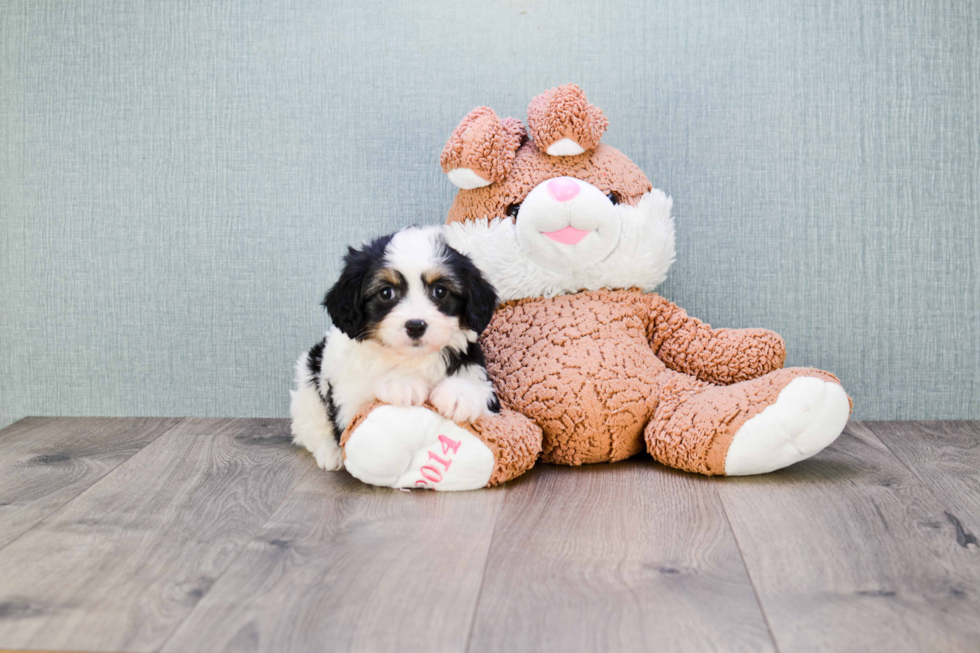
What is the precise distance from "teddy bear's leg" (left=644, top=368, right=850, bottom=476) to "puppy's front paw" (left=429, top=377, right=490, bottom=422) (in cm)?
42

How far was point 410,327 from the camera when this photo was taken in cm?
152

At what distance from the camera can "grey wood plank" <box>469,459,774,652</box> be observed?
1041 mm

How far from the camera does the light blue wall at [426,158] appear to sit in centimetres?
212

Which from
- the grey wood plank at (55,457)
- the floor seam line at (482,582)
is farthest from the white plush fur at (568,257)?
the grey wood plank at (55,457)

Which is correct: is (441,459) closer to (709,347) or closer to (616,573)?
(616,573)

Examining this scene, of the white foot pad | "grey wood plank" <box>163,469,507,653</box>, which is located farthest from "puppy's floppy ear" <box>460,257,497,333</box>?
the white foot pad

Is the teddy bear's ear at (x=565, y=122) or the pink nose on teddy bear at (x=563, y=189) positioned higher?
the teddy bear's ear at (x=565, y=122)

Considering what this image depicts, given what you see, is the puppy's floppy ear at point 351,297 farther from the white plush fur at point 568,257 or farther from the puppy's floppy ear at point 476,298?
the white plush fur at point 568,257

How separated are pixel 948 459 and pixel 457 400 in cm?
116

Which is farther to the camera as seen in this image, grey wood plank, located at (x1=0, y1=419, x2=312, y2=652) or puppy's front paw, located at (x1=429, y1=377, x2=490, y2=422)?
puppy's front paw, located at (x1=429, y1=377, x2=490, y2=422)

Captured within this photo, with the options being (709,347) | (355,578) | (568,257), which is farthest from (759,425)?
(355,578)

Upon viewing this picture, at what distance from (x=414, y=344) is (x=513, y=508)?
0.36 metres

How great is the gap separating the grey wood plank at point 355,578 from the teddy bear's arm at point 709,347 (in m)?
0.58

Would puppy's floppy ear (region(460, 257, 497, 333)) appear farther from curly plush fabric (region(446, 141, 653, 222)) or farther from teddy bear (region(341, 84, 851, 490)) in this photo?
curly plush fabric (region(446, 141, 653, 222))
